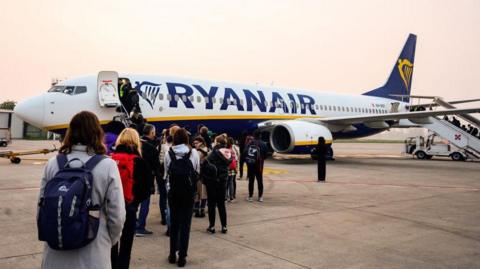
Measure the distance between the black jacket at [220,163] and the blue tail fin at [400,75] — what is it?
24558 millimetres

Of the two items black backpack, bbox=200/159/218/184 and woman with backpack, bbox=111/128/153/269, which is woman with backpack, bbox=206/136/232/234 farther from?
woman with backpack, bbox=111/128/153/269

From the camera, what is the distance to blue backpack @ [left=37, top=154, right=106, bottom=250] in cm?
223

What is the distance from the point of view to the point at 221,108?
16500 mm

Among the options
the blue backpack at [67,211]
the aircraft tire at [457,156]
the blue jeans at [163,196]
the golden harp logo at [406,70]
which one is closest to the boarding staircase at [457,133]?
the aircraft tire at [457,156]

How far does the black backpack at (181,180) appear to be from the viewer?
14.9ft

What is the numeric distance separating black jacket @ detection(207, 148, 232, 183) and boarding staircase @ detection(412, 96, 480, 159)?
756 inches

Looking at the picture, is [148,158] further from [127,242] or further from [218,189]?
[127,242]

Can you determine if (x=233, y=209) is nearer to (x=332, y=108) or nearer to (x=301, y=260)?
(x=301, y=260)

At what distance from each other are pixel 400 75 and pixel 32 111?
80.2ft

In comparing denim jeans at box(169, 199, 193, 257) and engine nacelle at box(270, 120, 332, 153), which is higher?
engine nacelle at box(270, 120, 332, 153)

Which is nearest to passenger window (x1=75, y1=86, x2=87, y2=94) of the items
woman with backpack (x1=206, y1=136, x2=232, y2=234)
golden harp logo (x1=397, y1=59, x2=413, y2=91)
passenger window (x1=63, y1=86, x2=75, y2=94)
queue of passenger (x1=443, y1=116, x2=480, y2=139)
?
passenger window (x1=63, y1=86, x2=75, y2=94)

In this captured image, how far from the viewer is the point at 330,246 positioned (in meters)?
5.09

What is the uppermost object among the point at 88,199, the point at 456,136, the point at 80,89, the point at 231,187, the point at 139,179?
the point at 80,89

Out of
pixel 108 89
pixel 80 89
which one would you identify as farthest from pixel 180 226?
pixel 80 89
